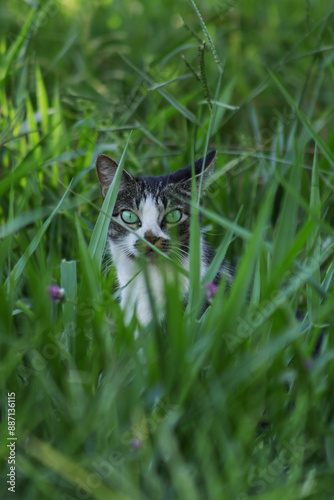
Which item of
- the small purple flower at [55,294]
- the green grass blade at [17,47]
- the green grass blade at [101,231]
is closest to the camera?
the small purple flower at [55,294]

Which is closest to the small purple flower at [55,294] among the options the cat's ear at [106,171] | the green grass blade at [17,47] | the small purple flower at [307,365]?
the small purple flower at [307,365]

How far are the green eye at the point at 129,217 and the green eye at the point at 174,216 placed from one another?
8 centimetres

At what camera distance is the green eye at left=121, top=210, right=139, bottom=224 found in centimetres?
156

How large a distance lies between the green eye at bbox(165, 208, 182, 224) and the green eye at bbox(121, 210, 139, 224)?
3.0 inches

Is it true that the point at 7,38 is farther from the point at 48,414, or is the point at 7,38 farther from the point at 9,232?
the point at 48,414

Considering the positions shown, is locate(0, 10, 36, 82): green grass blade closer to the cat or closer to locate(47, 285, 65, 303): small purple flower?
the cat

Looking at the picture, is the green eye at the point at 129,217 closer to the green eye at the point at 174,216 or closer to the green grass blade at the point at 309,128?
the green eye at the point at 174,216

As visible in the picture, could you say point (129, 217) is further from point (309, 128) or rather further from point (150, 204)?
point (309, 128)

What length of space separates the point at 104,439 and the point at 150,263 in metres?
0.75

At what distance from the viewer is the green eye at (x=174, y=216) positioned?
1545mm

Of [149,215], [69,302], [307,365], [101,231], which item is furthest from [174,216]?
[307,365]

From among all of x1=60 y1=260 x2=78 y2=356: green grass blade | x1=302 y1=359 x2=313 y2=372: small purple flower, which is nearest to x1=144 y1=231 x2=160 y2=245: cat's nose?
x1=60 y1=260 x2=78 y2=356: green grass blade

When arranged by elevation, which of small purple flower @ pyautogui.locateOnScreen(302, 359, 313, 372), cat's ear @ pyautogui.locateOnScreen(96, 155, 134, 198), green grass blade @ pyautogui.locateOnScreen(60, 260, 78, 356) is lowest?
small purple flower @ pyautogui.locateOnScreen(302, 359, 313, 372)

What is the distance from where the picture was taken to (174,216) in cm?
155
